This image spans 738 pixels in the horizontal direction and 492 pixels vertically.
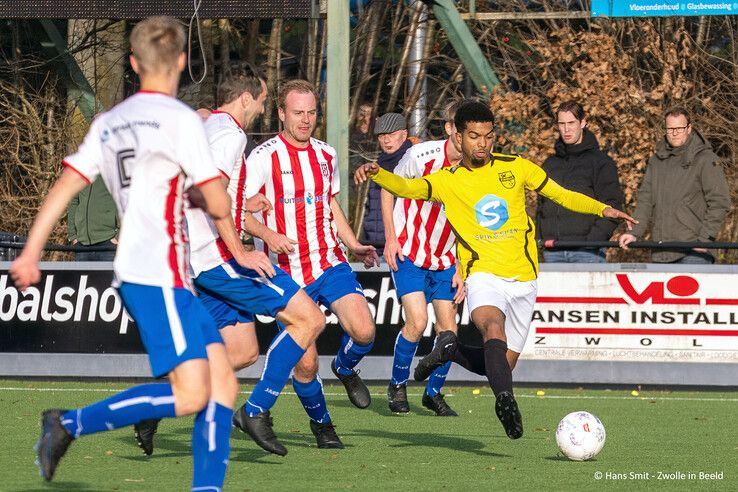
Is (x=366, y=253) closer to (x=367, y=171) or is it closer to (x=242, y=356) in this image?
(x=367, y=171)

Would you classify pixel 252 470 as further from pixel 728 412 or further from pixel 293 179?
pixel 728 412

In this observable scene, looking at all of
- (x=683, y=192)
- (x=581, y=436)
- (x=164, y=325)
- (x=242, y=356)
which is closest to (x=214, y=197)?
(x=164, y=325)

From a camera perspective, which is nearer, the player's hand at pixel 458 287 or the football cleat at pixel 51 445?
the football cleat at pixel 51 445

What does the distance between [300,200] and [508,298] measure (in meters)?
1.46

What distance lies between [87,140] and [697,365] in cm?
761

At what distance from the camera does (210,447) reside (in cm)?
548

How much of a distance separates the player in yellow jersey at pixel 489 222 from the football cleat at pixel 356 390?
3.55 feet

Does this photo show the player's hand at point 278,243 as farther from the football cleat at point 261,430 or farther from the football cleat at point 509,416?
the football cleat at point 509,416

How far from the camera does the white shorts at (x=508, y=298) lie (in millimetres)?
7980

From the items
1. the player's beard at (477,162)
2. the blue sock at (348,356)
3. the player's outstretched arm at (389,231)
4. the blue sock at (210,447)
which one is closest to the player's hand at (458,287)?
the player's outstretched arm at (389,231)

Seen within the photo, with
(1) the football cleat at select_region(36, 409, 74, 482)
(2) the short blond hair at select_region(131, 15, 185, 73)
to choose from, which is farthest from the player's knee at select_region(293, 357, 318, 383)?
(2) the short blond hair at select_region(131, 15, 185, 73)

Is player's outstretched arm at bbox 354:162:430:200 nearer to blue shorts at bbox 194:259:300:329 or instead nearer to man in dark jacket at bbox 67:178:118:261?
blue shorts at bbox 194:259:300:329

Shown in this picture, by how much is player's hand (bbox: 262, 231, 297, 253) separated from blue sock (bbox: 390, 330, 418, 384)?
258 cm

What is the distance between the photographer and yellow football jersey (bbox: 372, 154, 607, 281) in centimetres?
809
